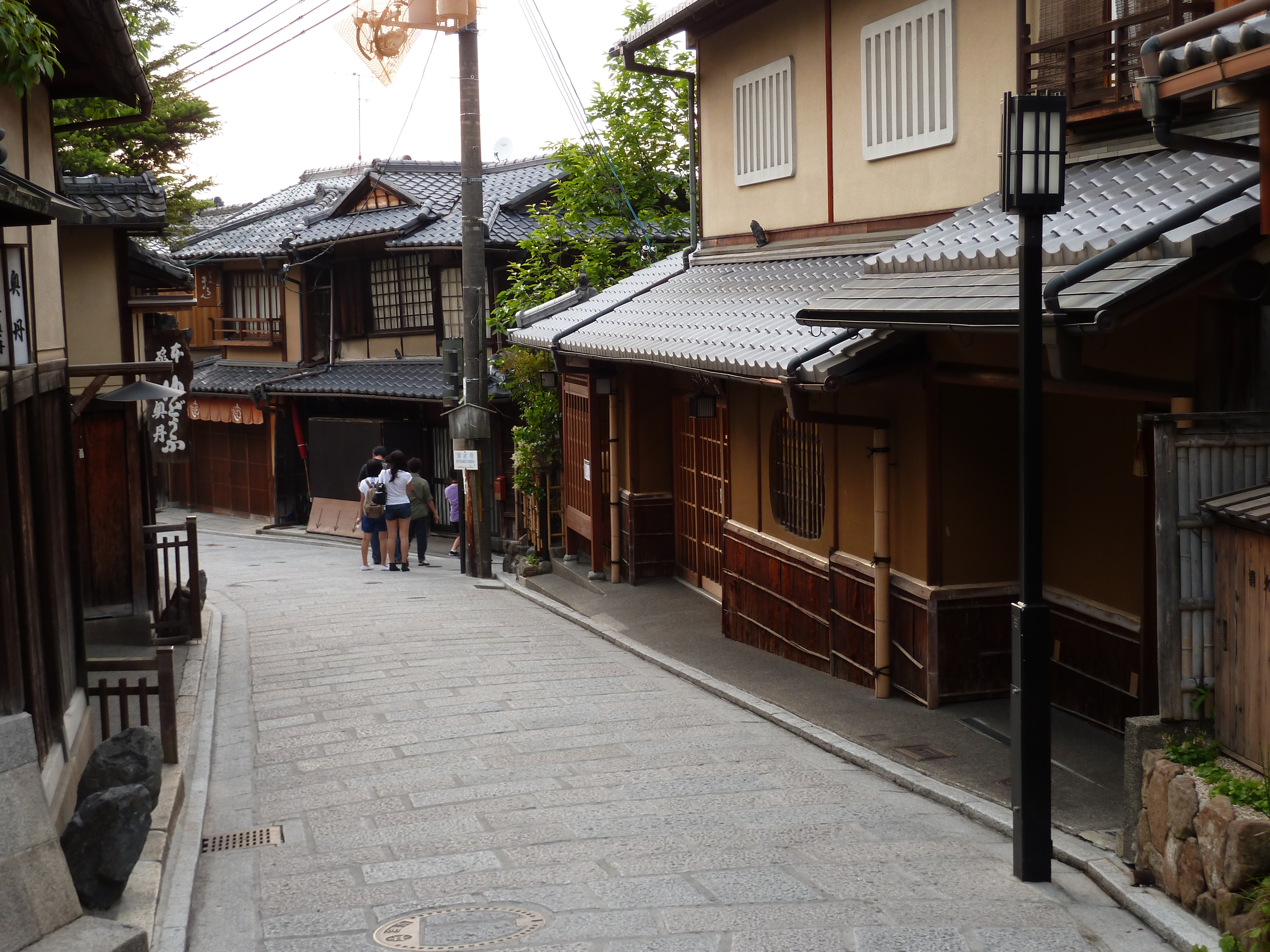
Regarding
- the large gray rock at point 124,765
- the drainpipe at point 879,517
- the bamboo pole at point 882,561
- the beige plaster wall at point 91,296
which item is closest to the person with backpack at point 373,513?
the beige plaster wall at point 91,296

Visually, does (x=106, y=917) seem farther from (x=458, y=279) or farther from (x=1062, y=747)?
(x=458, y=279)

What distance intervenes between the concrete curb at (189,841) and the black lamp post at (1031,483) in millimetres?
4665

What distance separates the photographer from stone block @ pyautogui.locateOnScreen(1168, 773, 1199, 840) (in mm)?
6441

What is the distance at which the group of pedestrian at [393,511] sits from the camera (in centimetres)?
2334

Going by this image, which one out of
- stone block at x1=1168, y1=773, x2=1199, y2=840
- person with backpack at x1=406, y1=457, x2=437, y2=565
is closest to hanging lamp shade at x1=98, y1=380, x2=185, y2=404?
person with backpack at x1=406, y1=457, x2=437, y2=565

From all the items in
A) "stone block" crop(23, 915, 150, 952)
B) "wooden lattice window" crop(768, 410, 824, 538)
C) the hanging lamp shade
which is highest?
the hanging lamp shade

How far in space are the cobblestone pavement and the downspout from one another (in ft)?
22.9

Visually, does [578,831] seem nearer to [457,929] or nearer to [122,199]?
[457,929]

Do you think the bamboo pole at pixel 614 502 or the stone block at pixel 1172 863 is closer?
the stone block at pixel 1172 863

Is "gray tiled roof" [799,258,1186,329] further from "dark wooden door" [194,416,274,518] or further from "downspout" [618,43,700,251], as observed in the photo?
"dark wooden door" [194,416,274,518]

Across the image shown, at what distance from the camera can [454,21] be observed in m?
21.3

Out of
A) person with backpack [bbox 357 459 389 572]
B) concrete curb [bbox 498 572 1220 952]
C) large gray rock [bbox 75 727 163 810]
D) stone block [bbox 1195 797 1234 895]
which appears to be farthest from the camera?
person with backpack [bbox 357 459 389 572]

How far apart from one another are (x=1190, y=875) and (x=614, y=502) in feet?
43.2

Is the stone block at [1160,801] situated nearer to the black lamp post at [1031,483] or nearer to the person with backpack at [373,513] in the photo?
the black lamp post at [1031,483]
